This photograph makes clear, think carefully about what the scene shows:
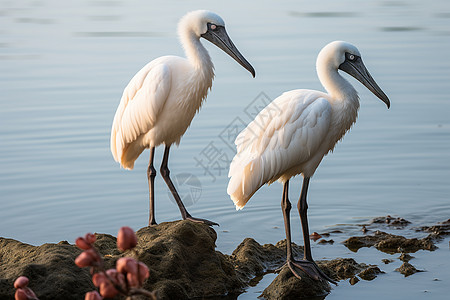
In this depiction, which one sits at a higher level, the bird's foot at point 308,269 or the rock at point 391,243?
the bird's foot at point 308,269

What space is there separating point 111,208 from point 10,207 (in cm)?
124

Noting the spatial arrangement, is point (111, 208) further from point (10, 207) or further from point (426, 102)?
point (426, 102)

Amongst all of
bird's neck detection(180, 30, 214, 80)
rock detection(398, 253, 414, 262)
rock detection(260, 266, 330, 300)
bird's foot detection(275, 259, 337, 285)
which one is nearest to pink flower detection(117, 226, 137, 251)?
rock detection(260, 266, 330, 300)

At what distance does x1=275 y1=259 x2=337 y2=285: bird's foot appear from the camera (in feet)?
22.0

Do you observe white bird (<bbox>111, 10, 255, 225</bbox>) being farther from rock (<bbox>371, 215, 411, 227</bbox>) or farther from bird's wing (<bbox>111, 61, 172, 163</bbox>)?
rock (<bbox>371, 215, 411, 227</bbox>)

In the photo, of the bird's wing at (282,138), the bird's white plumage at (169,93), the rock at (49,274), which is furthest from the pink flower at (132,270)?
the bird's white plumage at (169,93)

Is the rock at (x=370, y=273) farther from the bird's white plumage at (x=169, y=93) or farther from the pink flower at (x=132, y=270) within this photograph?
the pink flower at (x=132, y=270)

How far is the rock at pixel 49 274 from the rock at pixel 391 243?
9.36ft

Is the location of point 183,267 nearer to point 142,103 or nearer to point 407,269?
point 407,269

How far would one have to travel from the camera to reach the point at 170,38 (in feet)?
64.0

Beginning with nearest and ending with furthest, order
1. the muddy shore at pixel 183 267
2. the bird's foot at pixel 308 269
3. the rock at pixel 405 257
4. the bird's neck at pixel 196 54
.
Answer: the muddy shore at pixel 183 267
the bird's foot at pixel 308 269
the rock at pixel 405 257
the bird's neck at pixel 196 54

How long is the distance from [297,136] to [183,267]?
149 cm

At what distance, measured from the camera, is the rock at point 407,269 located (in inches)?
276

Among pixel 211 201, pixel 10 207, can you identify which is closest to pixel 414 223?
pixel 211 201
